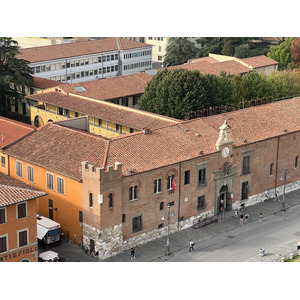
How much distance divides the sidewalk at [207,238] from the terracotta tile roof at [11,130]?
19293mm

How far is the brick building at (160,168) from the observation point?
6744 cm

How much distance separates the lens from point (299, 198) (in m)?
83.9

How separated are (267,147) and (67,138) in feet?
75.6

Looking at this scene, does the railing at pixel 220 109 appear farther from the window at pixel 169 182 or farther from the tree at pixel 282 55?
the tree at pixel 282 55

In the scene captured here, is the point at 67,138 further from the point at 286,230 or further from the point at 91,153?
the point at 286,230

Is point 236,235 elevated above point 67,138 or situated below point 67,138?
below

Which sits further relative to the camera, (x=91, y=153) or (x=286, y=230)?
(x=286, y=230)

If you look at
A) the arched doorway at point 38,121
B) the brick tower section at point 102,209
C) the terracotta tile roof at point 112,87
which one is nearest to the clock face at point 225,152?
the brick tower section at point 102,209

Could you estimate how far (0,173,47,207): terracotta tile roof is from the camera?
6126 cm

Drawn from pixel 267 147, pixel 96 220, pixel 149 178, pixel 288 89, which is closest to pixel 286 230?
pixel 267 147

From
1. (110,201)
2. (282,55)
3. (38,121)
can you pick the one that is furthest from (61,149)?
(282,55)

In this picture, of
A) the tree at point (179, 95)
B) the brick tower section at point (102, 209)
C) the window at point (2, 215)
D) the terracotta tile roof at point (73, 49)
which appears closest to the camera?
the window at point (2, 215)

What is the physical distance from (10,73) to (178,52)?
49.6 m

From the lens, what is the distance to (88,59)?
135 m
